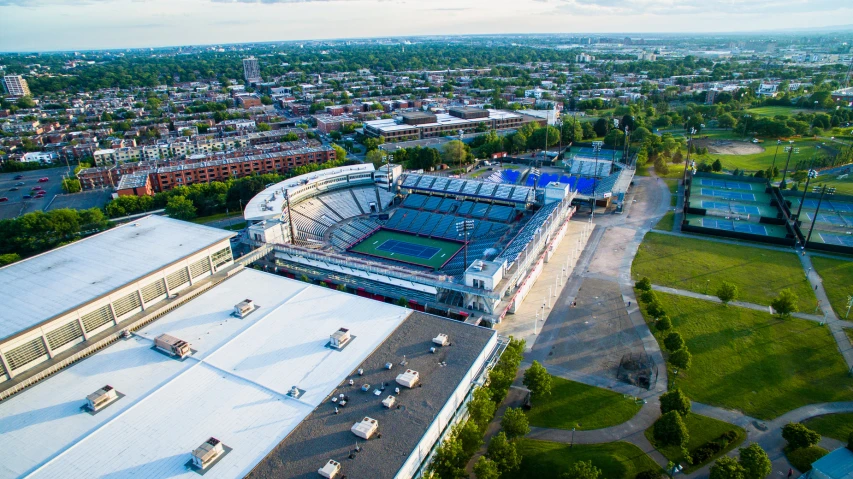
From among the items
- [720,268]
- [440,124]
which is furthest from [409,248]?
[440,124]

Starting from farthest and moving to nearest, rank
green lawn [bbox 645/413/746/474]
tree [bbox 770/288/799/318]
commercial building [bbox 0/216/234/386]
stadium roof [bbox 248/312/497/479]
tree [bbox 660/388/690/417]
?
1. tree [bbox 770/288/799/318]
2. commercial building [bbox 0/216/234/386]
3. tree [bbox 660/388/690/417]
4. green lawn [bbox 645/413/746/474]
5. stadium roof [bbox 248/312/497/479]

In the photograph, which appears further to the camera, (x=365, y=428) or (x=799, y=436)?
(x=799, y=436)

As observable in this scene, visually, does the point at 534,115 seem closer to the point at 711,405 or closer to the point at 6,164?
the point at 711,405

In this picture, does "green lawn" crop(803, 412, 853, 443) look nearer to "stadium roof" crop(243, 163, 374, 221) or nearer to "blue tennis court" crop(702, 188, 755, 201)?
"blue tennis court" crop(702, 188, 755, 201)

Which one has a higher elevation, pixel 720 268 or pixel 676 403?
pixel 676 403

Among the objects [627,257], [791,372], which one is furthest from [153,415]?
[627,257]

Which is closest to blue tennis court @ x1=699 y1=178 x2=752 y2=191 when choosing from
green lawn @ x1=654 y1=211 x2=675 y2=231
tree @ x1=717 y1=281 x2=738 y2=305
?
green lawn @ x1=654 y1=211 x2=675 y2=231

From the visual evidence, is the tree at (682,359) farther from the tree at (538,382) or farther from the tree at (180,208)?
the tree at (180,208)

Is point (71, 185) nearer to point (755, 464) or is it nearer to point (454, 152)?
point (454, 152)
